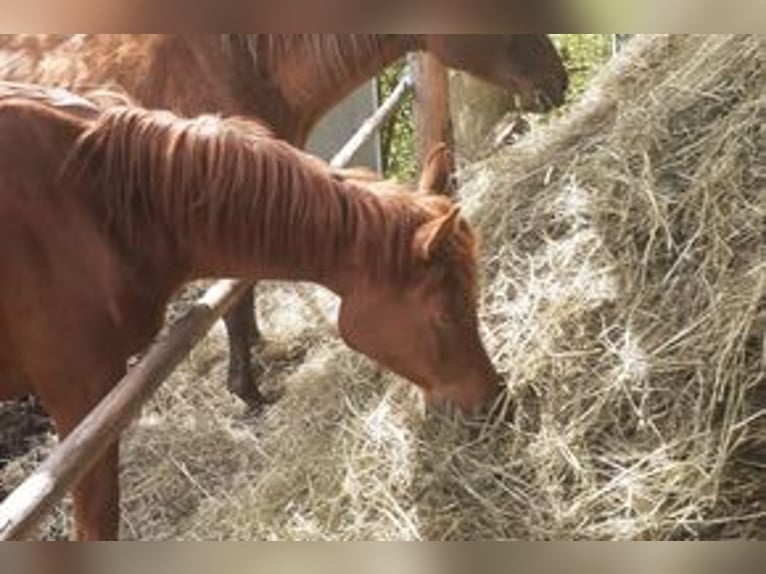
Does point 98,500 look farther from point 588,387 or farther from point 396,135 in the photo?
point 396,135

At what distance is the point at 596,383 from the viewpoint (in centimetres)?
158

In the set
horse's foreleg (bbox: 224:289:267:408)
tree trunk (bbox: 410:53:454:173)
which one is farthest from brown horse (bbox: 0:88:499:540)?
tree trunk (bbox: 410:53:454:173)

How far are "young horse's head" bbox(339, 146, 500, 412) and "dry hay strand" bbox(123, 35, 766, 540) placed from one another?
159 millimetres

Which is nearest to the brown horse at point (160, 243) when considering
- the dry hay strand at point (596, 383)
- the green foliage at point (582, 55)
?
the dry hay strand at point (596, 383)

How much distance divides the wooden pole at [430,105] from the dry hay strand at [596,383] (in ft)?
1.20

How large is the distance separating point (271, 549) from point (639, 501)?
2.34ft

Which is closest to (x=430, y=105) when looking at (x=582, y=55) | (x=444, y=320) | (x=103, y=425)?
(x=582, y=55)

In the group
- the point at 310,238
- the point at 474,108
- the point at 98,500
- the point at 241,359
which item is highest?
the point at 310,238

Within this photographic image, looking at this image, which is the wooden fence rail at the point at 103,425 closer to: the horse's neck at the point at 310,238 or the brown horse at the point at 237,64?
the horse's neck at the point at 310,238

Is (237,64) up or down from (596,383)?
up

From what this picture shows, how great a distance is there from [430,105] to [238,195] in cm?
102

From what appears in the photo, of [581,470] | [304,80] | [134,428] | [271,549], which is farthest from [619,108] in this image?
[271,549]

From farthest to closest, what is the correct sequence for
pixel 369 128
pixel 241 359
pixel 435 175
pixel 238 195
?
pixel 369 128 → pixel 241 359 → pixel 435 175 → pixel 238 195
